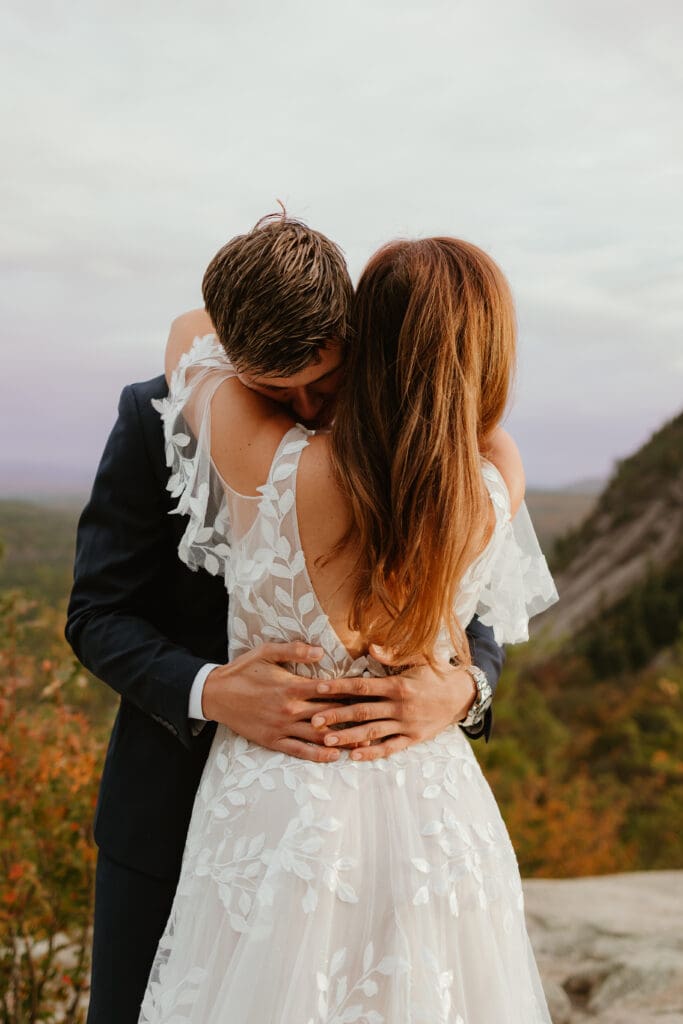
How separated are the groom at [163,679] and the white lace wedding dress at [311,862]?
0.07m

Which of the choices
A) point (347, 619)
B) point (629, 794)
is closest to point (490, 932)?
point (347, 619)

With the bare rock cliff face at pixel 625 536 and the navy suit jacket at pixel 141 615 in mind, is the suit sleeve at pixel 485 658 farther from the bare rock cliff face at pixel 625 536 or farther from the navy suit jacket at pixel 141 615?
the bare rock cliff face at pixel 625 536

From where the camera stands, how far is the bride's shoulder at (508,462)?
1893mm

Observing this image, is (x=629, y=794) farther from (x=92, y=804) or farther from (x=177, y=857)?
(x=177, y=857)

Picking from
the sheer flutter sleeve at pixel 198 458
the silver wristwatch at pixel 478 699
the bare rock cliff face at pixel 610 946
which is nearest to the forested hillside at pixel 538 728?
the sheer flutter sleeve at pixel 198 458

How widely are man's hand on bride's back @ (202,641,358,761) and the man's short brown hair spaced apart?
504mm

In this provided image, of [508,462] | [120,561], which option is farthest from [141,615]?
[508,462]

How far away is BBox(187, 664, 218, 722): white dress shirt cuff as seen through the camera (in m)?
1.81

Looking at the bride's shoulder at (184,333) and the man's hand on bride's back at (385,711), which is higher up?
the bride's shoulder at (184,333)

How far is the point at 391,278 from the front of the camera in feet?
5.40

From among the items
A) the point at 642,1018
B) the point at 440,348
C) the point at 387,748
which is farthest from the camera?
the point at 642,1018

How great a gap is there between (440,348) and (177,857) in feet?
3.77

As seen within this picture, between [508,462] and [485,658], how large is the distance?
0.47 m

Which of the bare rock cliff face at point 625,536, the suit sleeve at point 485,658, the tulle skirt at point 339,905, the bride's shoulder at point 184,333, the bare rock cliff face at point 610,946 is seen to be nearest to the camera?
the tulle skirt at point 339,905
